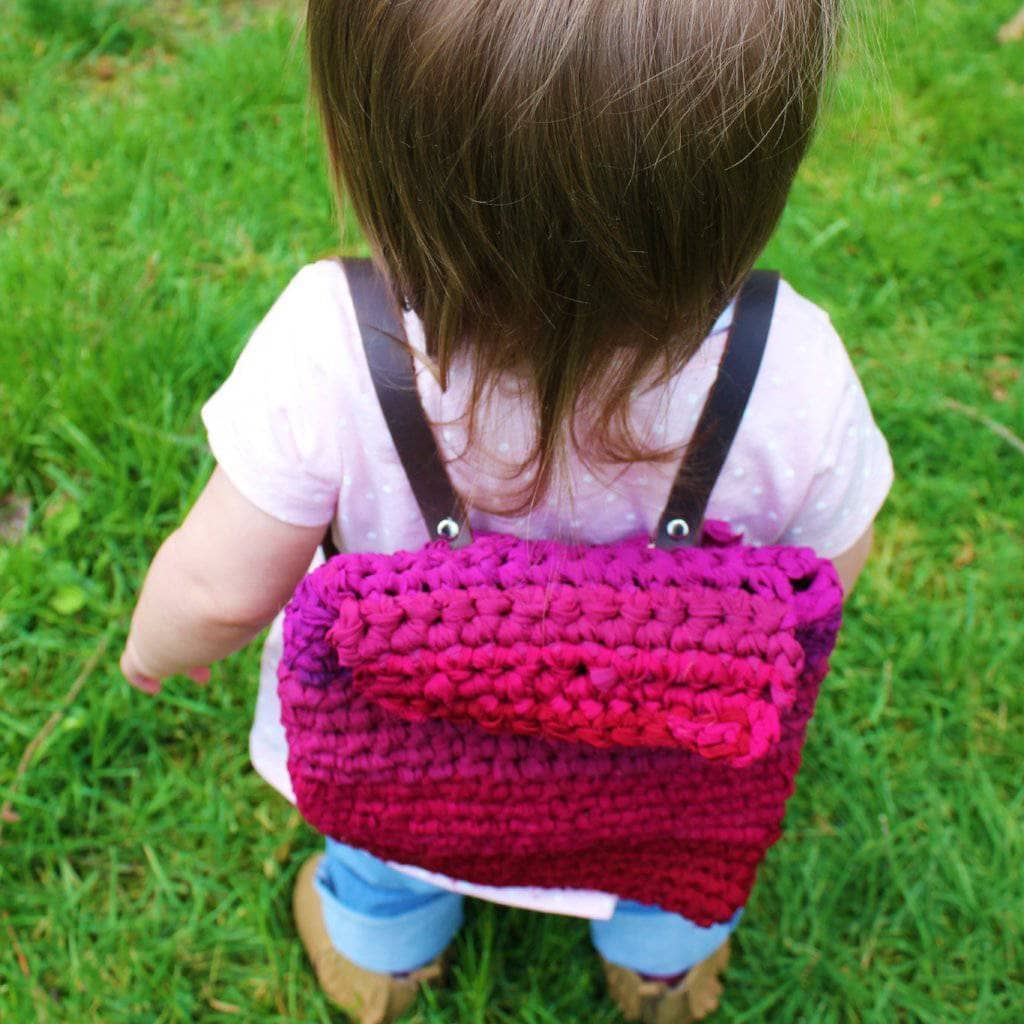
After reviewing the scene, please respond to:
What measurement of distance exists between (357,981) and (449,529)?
0.78 meters

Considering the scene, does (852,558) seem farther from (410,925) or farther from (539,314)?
(410,925)

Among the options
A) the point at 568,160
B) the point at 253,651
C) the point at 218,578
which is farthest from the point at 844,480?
the point at 253,651

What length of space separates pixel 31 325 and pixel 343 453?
118 cm

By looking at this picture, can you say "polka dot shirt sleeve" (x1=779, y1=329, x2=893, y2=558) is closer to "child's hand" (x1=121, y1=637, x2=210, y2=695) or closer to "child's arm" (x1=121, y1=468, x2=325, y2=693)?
"child's arm" (x1=121, y1=468, x2=325, y2=693)

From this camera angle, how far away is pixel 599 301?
2.74ft

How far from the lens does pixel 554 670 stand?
92 centimetres

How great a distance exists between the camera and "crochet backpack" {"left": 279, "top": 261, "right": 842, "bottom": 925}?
91cm

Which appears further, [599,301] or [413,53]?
[599,301]

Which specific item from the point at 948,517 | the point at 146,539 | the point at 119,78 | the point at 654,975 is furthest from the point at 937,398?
the point at 119,78

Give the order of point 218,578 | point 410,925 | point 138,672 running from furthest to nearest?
point 410,925 → point 138,672 → point 218,578

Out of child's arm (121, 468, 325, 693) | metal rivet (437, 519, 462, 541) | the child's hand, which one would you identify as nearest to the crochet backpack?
metal rivet (437, 519, 462, 541)

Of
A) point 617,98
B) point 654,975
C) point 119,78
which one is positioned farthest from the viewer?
point 119,78

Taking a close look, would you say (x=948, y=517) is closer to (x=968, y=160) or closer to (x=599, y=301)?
(x=968, y=160)

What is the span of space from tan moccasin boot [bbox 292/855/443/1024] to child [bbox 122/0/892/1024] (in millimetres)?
361
